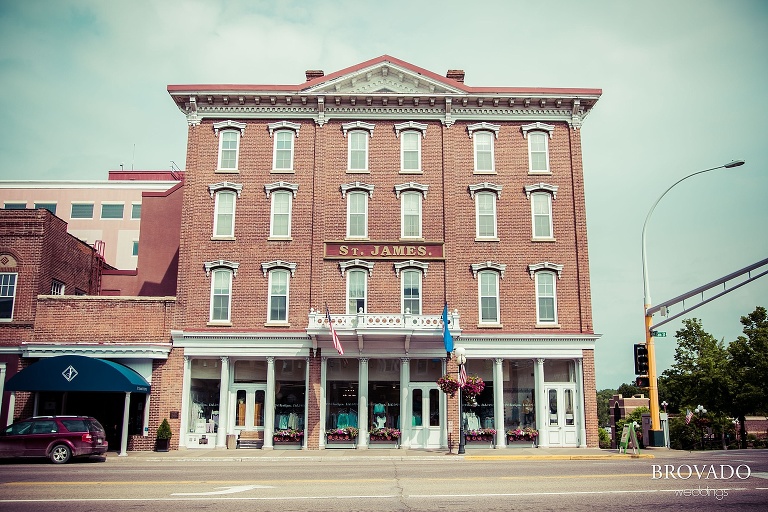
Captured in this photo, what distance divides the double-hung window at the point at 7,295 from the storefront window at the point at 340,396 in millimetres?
13396

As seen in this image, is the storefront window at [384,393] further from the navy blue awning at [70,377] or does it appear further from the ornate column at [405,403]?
the navy blue awning at [70,377]

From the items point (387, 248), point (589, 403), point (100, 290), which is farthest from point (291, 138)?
point (589, 403)

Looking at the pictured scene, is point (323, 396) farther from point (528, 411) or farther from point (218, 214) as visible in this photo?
point (218, 214)

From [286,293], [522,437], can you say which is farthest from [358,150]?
[522,437]

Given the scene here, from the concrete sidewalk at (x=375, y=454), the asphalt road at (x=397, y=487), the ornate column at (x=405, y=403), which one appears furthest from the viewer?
the ornate column at (x=405, y=403)

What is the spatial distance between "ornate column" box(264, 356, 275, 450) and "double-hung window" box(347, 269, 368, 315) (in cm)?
405

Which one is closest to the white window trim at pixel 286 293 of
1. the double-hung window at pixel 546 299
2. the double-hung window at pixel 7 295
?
the double-hung window at pixel 7 295

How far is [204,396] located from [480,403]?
11790 mm

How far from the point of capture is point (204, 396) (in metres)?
29.1

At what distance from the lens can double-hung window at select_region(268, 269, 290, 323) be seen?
2948cm

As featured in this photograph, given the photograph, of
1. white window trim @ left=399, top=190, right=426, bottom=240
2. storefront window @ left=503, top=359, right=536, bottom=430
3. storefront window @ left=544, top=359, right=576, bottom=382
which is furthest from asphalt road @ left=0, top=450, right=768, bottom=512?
white window trim @ left=399, top=190, right=426, bottom=240

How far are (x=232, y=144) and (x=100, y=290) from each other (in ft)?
34.9

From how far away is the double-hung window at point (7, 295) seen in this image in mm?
28328

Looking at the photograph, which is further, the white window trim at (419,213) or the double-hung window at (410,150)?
the double-hung window at (410,150)
